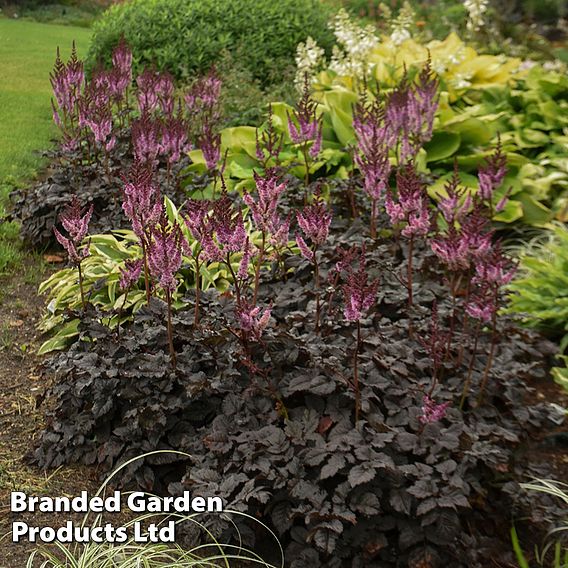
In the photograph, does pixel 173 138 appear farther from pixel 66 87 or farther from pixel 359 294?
pixel 359 294

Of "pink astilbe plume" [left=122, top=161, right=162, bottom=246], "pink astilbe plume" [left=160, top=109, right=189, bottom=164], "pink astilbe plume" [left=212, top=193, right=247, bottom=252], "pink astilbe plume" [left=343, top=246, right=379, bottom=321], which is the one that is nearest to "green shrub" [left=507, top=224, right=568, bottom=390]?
"pink astilbe plume" [left=343, top=246, right=379, bottom=321]

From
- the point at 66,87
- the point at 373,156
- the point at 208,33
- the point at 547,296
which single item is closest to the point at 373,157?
the point at 373,156

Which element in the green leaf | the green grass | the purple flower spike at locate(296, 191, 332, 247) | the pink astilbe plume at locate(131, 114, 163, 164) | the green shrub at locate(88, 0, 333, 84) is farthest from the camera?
the green shrub at locate(88, 0, 333, 84)

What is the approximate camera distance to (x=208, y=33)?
8.23 meters

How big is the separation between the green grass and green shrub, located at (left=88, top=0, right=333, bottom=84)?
78cm

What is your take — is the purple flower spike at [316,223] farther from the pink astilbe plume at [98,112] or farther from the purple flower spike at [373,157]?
the pink astilbe plume at [98,112]

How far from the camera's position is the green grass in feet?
19.5

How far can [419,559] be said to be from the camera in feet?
7.38

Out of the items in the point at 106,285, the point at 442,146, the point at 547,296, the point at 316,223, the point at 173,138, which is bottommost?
the point at 547,296

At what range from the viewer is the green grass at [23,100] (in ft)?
19.5

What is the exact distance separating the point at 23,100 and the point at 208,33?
204 centimetres

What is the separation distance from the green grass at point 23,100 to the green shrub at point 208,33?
78 centimetres

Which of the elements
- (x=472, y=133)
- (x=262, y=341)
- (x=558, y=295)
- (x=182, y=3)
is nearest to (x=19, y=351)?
(x=262, y=341)

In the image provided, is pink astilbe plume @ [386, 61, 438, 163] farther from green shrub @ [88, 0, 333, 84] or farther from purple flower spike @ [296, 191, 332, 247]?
green shrub @ [88, 0, 333, 84]
